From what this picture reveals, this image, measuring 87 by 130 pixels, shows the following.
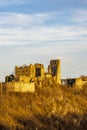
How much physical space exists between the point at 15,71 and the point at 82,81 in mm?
8128

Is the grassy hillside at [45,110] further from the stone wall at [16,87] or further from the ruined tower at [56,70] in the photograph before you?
the ruined tower at [56,70]

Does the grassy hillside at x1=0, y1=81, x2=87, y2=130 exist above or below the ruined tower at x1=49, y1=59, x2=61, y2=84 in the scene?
below

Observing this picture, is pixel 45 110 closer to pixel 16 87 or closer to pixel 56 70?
pixel 16 87

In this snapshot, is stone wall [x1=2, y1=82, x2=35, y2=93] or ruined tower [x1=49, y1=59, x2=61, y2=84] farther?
ruined tower [x1=49, y1=59, x2=61, y2=84]

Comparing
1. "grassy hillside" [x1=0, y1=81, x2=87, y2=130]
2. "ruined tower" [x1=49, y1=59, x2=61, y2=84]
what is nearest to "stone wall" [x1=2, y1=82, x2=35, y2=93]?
"grassy hillside" [x1=0, y1=81, x2=87, y2=130]

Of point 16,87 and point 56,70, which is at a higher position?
point 56,70

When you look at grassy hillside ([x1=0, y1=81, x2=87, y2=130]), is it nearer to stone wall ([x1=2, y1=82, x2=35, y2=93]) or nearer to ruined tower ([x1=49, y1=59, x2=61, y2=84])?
stone wall ([x1=2, y1=82, x2=35, y2=93])

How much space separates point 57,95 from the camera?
66.1 m

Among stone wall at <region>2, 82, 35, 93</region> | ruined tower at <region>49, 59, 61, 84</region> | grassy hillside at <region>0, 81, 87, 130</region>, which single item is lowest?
grassy hillside at <region>0, 81, 87, 130</region>

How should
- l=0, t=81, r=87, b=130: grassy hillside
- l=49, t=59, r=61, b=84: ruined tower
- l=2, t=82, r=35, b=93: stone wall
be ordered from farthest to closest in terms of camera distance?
l=49, t=59, r=61, b=84: ruined tower → l=2, t=82, r=35, b=93: stone wall → l=0, t=81, r=87, b=130: grassy hillside

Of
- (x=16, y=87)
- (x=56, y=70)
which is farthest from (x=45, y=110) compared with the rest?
(x=56, y=70)

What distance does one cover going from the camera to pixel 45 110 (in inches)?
2445

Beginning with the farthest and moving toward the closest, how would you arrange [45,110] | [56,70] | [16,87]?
[56,70] → [16,87] → [45,110]

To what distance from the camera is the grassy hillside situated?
190ft
